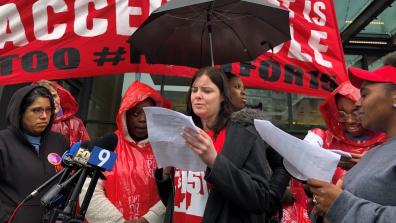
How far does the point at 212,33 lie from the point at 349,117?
1.37 meters

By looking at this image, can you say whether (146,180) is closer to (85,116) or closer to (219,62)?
(219,62)

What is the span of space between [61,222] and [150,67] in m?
2.32

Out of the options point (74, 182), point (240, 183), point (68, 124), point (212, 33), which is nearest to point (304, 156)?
point (240, 183)

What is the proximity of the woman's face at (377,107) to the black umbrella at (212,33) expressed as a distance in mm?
1593

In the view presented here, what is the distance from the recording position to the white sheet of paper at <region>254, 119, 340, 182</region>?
1574mm

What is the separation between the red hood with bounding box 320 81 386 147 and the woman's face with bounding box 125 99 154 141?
153cm

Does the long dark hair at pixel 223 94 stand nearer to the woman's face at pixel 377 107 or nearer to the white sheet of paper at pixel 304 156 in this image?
the white sheet of paper at pixel 304 156

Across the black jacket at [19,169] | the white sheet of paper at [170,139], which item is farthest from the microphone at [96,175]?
the black jacket at [19,169]

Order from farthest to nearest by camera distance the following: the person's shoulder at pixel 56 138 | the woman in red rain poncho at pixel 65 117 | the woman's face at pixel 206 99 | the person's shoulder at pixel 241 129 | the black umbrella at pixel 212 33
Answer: the woman in red rain poncho at pixel 65 117, the black umbrella at pixel 212 33, the person's shoulder at pixel 56 138, the woman's face at pixel 206 99, the person's shoulder at pixel 241 129

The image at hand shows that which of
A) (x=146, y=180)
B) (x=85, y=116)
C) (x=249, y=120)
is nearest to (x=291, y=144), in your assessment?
(x=249, y=120)

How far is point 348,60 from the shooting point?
7.82m

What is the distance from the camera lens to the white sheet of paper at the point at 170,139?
1.87 metres

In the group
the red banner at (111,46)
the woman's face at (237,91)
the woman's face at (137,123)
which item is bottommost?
the woman's face at (137,123)

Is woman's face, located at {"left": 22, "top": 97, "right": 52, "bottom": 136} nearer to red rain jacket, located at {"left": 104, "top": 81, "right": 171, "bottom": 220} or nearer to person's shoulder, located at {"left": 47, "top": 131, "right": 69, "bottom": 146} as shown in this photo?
person's shoulder, located at {"left": 47, "top": 131, "right": 69, "bottom": 146}
